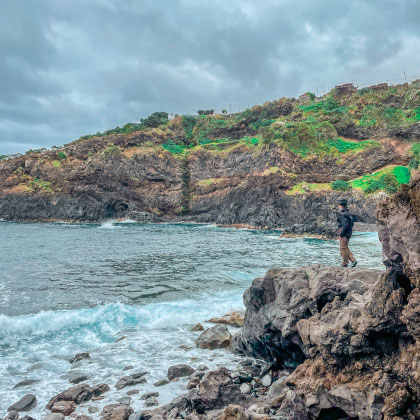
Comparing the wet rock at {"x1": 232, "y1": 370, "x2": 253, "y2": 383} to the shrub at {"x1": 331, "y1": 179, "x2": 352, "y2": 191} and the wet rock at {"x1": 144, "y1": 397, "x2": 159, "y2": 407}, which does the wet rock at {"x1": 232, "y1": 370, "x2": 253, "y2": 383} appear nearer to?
the wet rock at {"x1": 144, "y1": 397, "x2": 159, "y2": 407}

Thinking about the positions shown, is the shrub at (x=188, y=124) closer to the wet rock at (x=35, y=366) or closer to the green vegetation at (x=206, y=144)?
the green vegetation at (x=206, y=144)

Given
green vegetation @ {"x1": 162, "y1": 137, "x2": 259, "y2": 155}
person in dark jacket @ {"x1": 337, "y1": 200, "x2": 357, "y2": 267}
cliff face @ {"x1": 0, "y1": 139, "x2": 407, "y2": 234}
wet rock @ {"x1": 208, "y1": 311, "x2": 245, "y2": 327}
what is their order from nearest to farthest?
person in dark jacket @ {"x1": 337, "y1": 200, "x2": 357, "y2": 267} < wet rock @ {"x1": 208, "y1": 311, "x2": 245, "y2": 327} < cliff face @ {"x1": 0, "y1": 139, "x2": 407, "y2": 234} < green vegetation @ {"x1": 162, "y1": 137, "x2": 259, "y2": 155}

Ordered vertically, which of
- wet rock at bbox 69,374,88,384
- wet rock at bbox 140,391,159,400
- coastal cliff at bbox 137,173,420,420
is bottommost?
wet rock at bbox 69,374,88,384

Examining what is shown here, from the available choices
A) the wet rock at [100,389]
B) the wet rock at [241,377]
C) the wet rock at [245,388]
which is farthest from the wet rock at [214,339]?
the wet rock at [100,389]

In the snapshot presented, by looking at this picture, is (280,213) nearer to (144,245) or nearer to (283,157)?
(283,157)

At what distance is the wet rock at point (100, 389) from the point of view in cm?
644

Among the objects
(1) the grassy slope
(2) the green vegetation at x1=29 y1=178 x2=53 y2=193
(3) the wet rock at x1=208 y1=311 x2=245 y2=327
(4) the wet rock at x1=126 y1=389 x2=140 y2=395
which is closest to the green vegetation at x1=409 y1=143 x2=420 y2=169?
(1) the grassy slope

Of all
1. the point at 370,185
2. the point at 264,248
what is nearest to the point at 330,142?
the point at 370,185

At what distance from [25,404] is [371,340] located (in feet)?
21.1

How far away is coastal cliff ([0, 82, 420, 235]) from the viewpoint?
54.5m

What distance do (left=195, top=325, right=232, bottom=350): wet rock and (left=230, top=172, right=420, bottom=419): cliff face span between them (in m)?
3.23

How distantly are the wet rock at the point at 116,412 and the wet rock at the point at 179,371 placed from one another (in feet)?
4.70

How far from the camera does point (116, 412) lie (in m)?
5.55

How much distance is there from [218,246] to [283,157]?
36.5 meters
